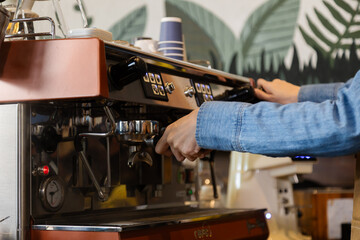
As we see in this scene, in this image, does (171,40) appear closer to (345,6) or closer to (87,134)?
(87,134)

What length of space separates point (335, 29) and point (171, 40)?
105cm

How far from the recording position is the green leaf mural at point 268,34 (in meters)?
2.36

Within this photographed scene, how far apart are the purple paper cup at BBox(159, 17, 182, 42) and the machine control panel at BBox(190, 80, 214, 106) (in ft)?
0.89

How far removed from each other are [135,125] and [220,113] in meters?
0.16

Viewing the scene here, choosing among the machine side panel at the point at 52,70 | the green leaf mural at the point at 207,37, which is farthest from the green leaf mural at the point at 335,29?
the machine side panel at the point at 52,70

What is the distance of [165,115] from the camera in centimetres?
118

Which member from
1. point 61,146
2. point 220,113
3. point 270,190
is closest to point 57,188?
point 61,146

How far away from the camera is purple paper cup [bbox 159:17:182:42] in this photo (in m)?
1.51

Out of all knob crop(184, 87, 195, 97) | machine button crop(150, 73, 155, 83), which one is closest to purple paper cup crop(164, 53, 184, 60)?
knob crop(184, 87, 195, 97)

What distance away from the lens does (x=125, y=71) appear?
96 cm

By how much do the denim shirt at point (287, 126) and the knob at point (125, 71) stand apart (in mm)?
128

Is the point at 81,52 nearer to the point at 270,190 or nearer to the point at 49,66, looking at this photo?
the point at 49,66

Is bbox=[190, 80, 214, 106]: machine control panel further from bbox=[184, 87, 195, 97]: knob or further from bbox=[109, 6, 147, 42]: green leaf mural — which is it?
bbox=[109, 6, 147, 42]: green leaf mural

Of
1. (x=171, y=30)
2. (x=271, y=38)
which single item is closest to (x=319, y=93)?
(x=171, y=30)
